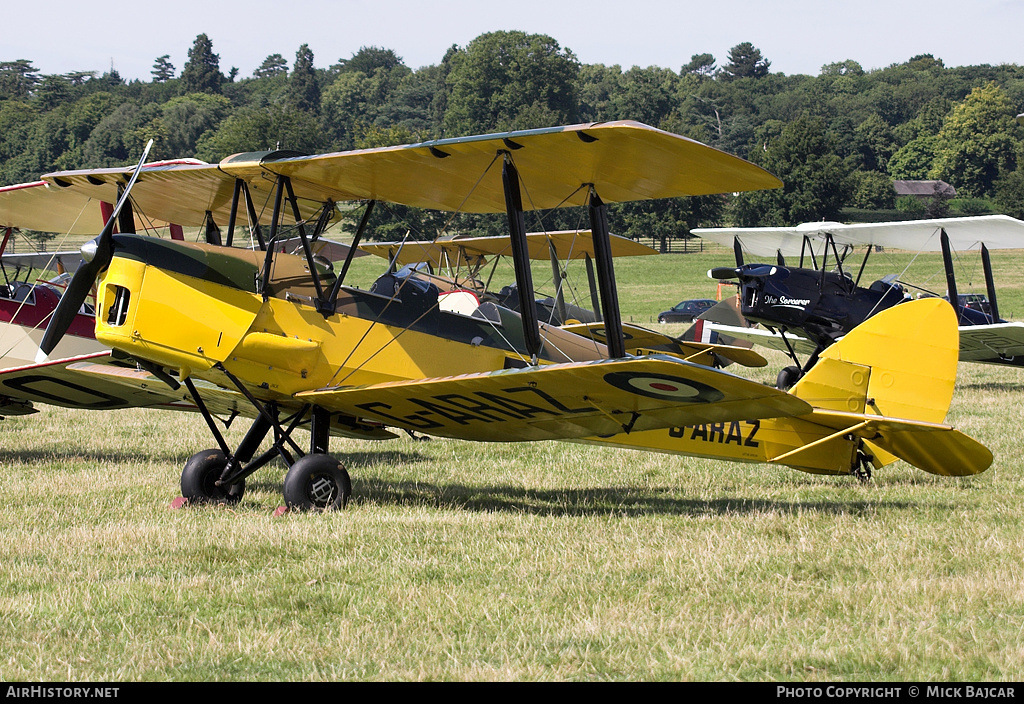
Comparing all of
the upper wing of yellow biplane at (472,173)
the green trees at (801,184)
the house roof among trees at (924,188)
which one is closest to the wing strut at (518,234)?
the upper wing of yellow biplane at (472,173)

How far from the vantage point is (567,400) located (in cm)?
703

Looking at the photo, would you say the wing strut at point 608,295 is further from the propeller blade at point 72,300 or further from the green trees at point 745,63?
the green trees at point 745,63

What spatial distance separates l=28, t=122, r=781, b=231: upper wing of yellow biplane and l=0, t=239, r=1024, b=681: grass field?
2448 mm

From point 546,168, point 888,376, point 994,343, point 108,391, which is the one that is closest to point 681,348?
point 888,376

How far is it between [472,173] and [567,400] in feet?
→ 6.10

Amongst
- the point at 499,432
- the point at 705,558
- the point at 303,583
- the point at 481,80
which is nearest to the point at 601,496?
the point at 499,432

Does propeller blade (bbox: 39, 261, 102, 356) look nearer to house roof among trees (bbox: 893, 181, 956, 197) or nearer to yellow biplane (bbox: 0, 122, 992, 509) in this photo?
yellow biplane (bbox: 0, 122, 992, 509)

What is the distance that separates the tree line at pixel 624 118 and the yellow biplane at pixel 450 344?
2548 cm

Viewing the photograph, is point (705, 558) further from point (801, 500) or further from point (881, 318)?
point (881, 318)

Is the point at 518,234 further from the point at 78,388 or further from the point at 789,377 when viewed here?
the point at 789,377

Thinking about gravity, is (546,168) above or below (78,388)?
above

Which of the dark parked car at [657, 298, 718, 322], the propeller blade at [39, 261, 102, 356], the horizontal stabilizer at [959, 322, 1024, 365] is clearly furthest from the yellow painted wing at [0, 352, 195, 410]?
the dark parked car at [657, 298, 718, 322]

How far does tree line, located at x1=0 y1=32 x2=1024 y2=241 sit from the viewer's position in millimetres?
67500

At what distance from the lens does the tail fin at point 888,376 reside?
8359 mm
